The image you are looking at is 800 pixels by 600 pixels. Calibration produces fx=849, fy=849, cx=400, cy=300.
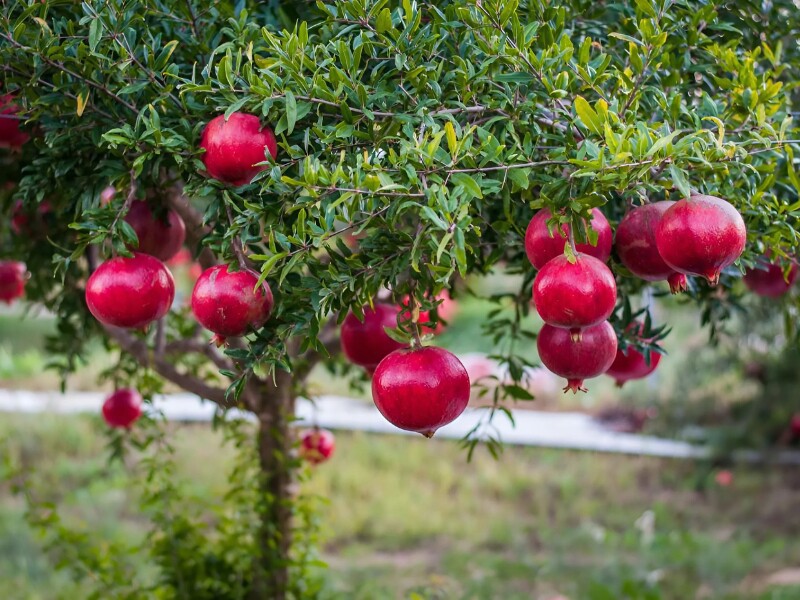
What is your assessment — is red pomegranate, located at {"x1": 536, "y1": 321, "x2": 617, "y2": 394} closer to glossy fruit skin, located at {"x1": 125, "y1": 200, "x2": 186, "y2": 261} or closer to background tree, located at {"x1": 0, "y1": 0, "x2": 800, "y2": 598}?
background tree, located at {"x1": 0, "y1": 0, "x2": 800, "y2": 598}

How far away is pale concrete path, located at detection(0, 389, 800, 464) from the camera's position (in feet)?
18.5

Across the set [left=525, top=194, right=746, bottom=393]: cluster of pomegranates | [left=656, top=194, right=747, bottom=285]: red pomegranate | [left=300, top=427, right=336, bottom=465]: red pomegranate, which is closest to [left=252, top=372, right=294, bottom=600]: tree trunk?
[left=300, top=427, right=336, bottom=465]: red pomegranate

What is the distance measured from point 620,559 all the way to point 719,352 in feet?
6.78

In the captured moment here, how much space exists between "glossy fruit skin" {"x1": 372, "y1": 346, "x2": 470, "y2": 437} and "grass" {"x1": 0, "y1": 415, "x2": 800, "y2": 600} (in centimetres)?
199

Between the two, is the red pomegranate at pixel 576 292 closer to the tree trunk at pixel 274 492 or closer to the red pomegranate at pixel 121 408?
the tree trunk at pixel 274 492

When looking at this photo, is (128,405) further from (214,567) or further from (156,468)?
(214,567)

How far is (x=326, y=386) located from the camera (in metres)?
7.68

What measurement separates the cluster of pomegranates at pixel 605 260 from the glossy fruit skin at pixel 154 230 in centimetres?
67

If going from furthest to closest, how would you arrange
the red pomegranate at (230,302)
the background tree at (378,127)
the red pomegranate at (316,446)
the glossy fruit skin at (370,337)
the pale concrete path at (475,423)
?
the pale concrete path at (475,423)
the red pomegranate at (316,446)
the glossy fruit skin at (370,337)
the red pomegranate at (230,302)
the background tree at (378,127)

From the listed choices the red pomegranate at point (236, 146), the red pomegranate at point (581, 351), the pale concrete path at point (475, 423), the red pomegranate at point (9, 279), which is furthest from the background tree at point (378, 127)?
the pale concrete path at point (475, 423)

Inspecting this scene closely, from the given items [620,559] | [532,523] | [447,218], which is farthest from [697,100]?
[532,523]

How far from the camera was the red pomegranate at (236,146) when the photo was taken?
1.14m

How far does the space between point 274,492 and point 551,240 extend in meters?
1.41

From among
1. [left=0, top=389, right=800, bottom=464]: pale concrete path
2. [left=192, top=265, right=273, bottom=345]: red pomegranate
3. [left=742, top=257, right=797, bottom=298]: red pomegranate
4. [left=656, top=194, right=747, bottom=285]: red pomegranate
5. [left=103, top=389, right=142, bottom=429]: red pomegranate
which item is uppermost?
[left=0, top=389, right=800, bottom=464]: pale concrete path
